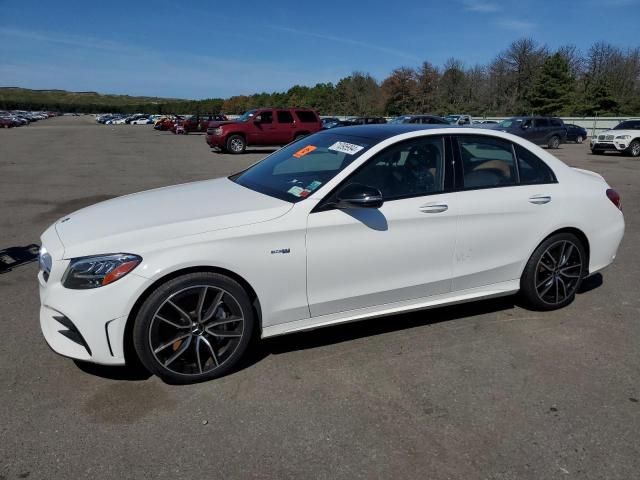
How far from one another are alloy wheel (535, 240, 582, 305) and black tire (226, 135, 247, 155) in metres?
19.7

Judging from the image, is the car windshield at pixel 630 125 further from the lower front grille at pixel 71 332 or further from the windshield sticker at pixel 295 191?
the lower front grille at pixel 71 332

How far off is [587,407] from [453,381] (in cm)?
78

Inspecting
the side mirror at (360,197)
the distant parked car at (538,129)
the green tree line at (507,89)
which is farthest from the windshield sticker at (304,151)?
the green tree line at (507,89)

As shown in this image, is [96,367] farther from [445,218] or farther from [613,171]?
[613,171]

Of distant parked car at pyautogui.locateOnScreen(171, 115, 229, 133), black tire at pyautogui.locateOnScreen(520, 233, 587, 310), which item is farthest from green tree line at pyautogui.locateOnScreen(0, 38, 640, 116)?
black tire at pyautogui.locateOnScreen(520, 233, 587, 310)

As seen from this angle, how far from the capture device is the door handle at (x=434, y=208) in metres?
3.76

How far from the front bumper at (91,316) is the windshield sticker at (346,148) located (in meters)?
1.77

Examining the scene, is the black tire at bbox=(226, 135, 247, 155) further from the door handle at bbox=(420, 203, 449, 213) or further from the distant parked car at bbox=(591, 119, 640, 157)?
the door handle at bbox=(420, 203, 449, 213)

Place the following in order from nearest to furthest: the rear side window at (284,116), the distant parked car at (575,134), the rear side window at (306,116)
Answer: the rear side window at (284,116), the rear side window at (306,116), the distant parked car at (575,134)

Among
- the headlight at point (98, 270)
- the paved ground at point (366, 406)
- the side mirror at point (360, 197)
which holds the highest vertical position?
the side mirror at point (360, 197)

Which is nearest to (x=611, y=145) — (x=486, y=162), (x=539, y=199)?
(x=539, y=199)

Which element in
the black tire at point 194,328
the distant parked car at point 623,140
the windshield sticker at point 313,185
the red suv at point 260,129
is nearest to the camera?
the black tire at point 194,328

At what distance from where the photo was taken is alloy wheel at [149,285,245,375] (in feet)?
10.2

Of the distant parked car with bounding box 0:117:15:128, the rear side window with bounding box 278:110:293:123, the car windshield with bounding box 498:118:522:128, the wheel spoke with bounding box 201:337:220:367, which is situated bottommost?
the wheel spoke with bounding box 201:337:220:367
